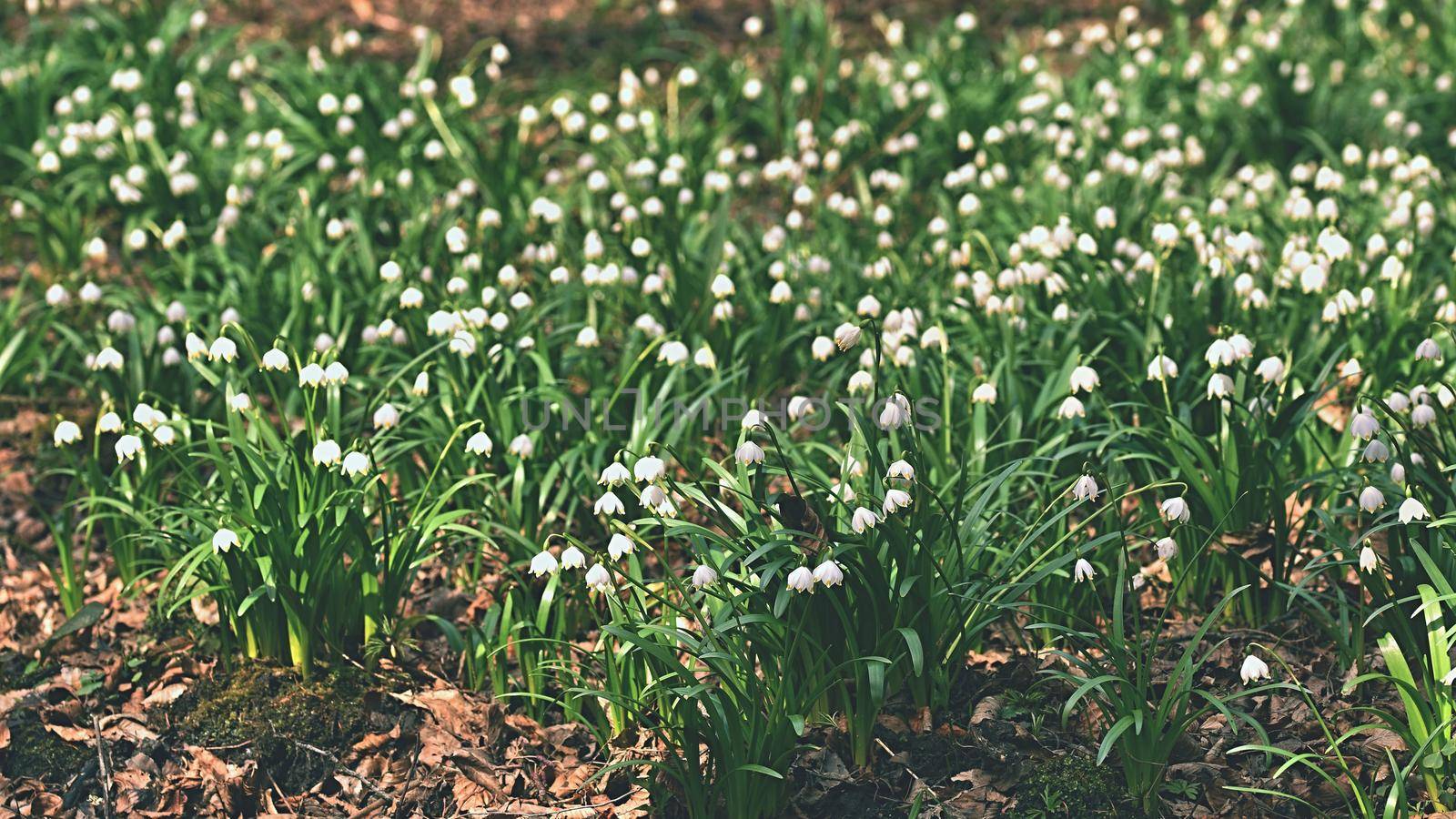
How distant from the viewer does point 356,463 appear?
3.66 m

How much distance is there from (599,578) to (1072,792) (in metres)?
1.20

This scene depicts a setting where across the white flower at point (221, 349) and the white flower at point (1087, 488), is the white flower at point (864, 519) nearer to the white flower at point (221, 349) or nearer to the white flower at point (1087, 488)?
the white flower at point (1087, 488)

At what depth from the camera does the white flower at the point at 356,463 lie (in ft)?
12.0

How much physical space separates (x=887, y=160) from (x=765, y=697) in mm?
3695

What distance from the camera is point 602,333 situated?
502cm

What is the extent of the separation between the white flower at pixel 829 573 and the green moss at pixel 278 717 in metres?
1.41

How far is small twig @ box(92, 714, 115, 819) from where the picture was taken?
351 centimetres

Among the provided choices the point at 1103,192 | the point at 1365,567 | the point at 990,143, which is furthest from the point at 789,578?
the point at 990,143

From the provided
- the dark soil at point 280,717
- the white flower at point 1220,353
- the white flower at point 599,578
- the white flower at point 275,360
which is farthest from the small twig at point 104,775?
the white flower at point 1220,353

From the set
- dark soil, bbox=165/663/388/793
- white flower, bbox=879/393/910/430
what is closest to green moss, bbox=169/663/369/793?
dark soil, bbox=165/663/388/793

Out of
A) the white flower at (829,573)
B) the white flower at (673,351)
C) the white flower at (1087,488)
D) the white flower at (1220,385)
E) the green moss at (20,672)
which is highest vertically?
the white flower at (673,351)

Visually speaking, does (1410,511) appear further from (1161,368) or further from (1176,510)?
(1161,368)

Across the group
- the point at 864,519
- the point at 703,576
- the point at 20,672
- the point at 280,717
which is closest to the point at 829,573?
the point at 864,519

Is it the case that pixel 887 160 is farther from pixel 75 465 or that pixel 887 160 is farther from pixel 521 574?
pixel 75 465
